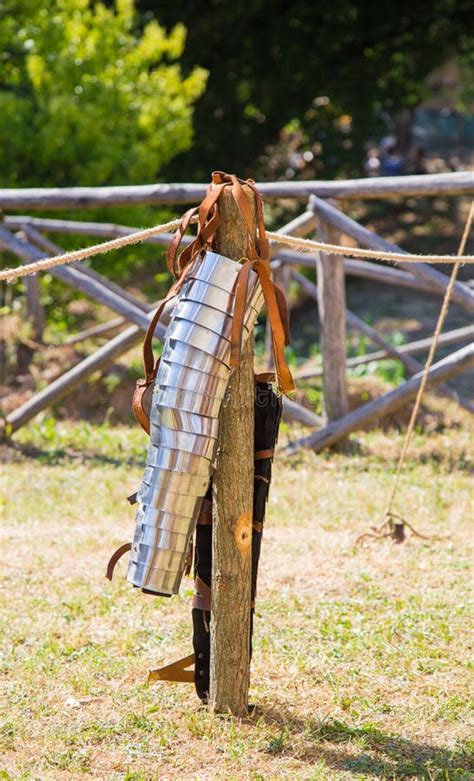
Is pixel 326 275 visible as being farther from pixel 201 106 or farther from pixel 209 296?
pixel 201 106

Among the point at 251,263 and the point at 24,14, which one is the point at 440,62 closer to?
the point at 24,14

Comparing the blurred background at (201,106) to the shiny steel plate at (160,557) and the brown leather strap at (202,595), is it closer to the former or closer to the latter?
the brown leather strap at (202,595)

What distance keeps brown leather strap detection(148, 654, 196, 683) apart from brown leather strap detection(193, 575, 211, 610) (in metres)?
0.20

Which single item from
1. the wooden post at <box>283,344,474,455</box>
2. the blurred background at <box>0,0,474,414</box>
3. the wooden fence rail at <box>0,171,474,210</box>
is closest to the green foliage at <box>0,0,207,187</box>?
the blurred background at <box>0,0,474,414</box>

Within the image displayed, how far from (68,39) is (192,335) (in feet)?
23.9

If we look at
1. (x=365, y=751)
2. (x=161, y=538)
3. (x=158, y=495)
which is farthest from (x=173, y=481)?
(x=365, y=751)

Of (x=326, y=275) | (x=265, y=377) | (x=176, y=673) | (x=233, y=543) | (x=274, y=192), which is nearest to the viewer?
(x=233, y=543)

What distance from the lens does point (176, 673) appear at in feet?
11.4

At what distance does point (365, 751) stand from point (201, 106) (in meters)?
11.3

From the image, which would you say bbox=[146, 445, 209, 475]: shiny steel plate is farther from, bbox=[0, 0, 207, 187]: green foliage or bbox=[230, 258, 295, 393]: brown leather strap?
bbox=[0, 0, 207, 187]: green foliage

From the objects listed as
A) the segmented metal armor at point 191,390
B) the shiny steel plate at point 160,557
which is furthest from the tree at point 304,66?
the shiny steel plate at point 160,557

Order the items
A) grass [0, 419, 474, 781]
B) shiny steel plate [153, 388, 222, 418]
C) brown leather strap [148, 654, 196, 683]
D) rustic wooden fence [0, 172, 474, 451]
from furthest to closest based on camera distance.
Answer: rustic wooden fence [0, 172, 474, 451] < brown leather strap [148, 654, 196, 683] < grass [0, 419, 474, 781] < shiny steel plate [153, 388, 222, 418]

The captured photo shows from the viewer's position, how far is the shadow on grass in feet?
10.00

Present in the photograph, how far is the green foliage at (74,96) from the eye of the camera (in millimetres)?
9375
